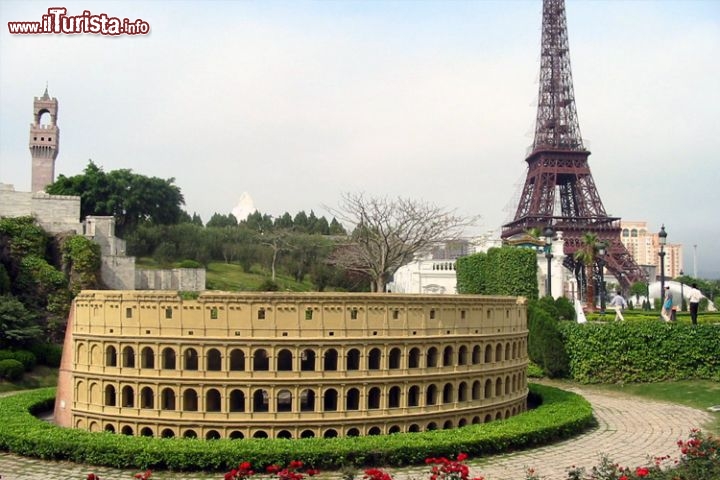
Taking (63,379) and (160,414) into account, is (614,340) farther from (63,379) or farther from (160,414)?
(63,379)

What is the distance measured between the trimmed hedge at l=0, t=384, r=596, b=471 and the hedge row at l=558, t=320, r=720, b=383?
17.0m

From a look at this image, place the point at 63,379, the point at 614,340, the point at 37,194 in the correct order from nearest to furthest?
the point at 63,379
the point at 614,340
the point at 37,194

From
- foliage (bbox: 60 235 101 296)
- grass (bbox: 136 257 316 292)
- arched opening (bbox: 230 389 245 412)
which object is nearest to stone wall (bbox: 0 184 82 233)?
foliage (bbox: 60 235 101 296)

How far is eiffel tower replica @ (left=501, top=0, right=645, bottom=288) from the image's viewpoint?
87.1 m

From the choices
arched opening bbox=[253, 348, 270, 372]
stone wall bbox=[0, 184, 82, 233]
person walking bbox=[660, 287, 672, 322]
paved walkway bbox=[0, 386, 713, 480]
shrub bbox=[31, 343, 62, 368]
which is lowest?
paved walkway bbox=[0, 386, 713, 480]

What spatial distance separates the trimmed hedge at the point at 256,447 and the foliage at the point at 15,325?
1861 centimetres

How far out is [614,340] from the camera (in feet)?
144

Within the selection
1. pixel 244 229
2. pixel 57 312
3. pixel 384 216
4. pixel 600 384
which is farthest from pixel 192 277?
pixel 600 384

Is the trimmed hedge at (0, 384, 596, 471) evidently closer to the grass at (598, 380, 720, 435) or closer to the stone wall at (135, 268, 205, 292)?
the grass at (598, 380, 720, 435)

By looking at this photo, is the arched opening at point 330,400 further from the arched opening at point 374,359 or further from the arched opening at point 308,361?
the arched opening at point 374,359

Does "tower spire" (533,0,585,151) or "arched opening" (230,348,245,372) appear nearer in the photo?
"arched opening" (230,348,245,372)

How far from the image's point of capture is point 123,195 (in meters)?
71.7

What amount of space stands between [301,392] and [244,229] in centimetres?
6413

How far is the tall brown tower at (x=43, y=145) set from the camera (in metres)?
83.5
